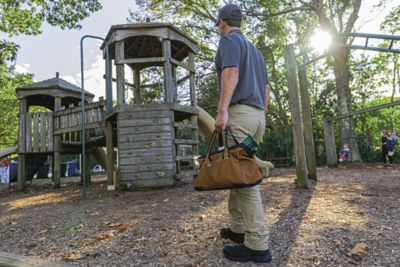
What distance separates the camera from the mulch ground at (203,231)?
8.43 feet

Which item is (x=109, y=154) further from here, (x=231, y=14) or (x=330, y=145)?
(x=330, y=145)

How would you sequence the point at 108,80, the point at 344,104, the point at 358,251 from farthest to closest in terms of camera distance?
the point at 344,104 → the point at 108,80 → the point at 358,251

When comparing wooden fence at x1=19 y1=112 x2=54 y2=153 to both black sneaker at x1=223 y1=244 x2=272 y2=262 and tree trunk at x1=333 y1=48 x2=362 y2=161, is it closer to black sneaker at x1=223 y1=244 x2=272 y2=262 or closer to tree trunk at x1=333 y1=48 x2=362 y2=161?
black sneaker at x1=223 y1=244 x2=272 y2=262

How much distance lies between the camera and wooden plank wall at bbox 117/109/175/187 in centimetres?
751

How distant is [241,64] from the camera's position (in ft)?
8.63

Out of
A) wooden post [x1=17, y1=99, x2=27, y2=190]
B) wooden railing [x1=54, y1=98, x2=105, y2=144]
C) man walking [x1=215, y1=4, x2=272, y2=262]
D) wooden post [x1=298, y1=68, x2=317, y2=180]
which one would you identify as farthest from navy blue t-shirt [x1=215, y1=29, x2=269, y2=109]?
wooden post [x1=17, y1=99, x2=27, y2=190]

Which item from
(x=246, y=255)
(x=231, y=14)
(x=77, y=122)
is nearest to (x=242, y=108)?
(x=231, y=14)

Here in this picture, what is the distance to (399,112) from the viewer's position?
86.5ft

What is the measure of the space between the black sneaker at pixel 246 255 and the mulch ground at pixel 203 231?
0.04 meters

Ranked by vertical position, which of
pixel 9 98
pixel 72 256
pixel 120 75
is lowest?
pixel 72 256

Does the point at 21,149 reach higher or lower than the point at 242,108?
higher

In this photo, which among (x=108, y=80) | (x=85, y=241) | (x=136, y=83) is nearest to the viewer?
(x=85, y=241)

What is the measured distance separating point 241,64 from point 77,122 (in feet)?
26.8

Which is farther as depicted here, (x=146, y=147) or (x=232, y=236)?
(x=146, y=147)
